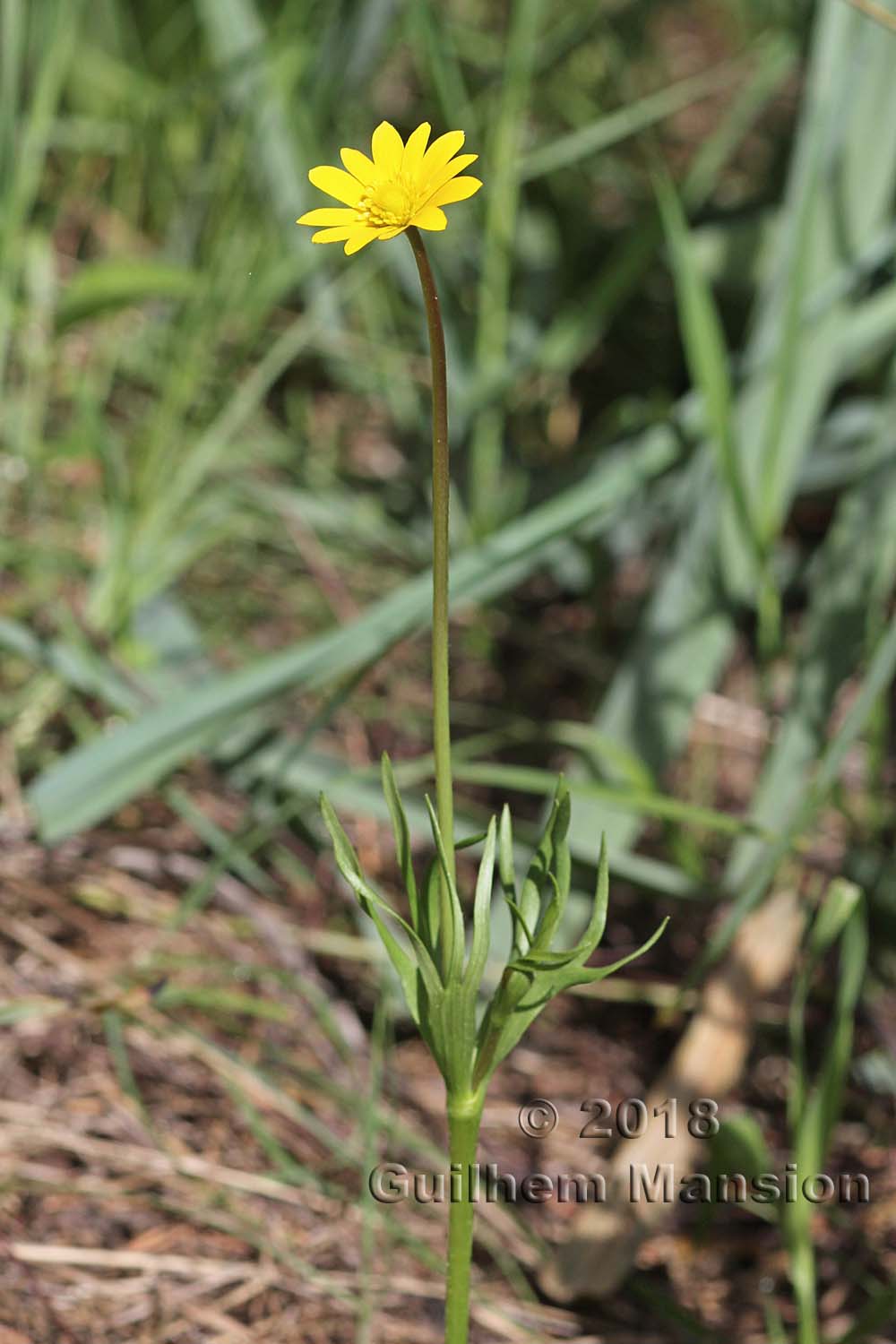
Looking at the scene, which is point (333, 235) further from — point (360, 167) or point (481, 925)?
point (481, 925)

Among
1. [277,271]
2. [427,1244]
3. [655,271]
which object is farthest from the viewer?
[655,271]

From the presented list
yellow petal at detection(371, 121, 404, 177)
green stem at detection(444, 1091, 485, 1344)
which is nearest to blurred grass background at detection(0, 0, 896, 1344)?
green stem at detection(444, 1091, 485, 1344)

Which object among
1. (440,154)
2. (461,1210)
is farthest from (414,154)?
(461,1210)

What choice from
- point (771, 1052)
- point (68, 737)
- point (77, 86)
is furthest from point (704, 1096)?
point (77, 86)

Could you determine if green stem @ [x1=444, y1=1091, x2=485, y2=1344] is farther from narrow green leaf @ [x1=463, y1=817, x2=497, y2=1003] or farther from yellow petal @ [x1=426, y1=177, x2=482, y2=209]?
yellow petal @ [x1=426, y1=177, x2=482, y2=209]

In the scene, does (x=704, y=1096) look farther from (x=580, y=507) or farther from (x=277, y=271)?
(x=277, y=271)

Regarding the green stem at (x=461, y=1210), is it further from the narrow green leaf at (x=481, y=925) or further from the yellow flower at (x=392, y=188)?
the yellow flower at (x=392, y=188)
